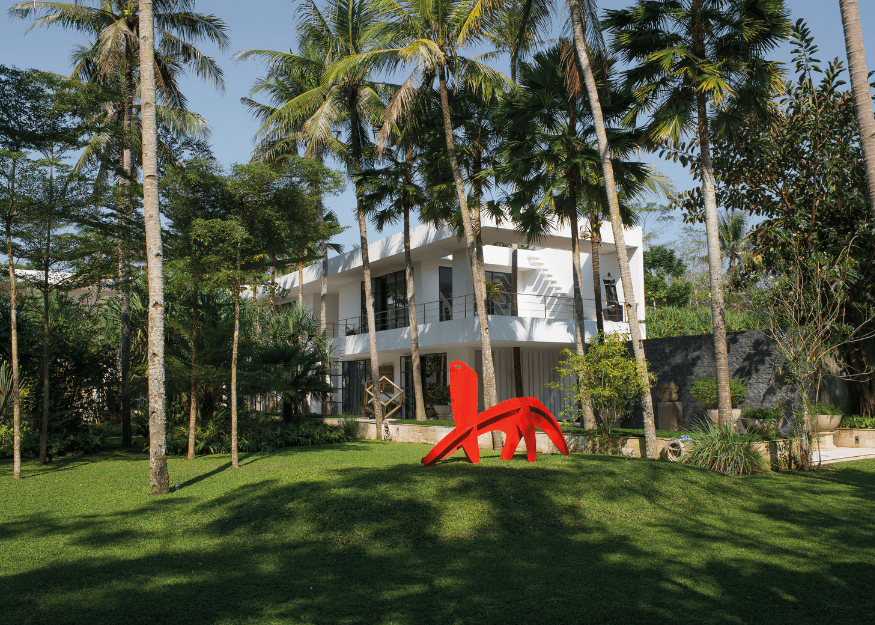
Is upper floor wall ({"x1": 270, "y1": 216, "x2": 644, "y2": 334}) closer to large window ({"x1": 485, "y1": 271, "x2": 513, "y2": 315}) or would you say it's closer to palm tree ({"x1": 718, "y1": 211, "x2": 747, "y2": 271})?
large window ({"x1": 485, "y1": 271, "x2": 513, "y2": 315})

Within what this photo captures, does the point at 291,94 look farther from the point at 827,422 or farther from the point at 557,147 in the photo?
the point at 827,422

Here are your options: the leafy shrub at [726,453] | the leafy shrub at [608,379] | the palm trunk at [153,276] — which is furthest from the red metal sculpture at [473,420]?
the palm trunk at [153,276]

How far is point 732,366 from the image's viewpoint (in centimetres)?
1510

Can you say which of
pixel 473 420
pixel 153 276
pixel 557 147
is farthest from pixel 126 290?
pixel 557 147

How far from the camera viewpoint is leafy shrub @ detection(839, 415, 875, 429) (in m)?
14.2

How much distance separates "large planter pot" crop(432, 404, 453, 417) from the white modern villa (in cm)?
120

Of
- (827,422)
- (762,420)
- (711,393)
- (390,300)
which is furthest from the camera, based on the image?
(390,300)

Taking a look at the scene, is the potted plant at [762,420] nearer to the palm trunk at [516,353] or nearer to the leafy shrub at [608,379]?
the leafy shrub at [608,379]

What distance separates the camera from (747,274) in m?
15.8

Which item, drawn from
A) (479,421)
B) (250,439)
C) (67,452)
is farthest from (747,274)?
(67,452)

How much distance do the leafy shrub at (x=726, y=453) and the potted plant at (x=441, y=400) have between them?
1133 cm

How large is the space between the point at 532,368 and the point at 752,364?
8629mm

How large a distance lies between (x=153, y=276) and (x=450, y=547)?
20.4 ft

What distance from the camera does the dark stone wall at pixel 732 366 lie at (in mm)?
14102
